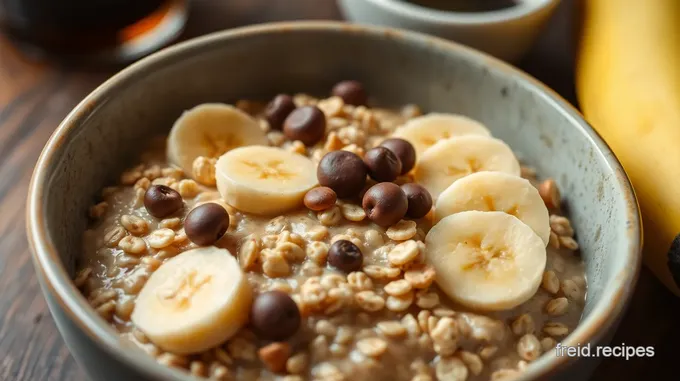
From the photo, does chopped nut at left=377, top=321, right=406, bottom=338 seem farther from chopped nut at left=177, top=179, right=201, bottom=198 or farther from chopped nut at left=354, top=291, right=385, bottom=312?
chopped nut at left=177, top=179, right=201, bottom=198

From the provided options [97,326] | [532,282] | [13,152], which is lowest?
[13,152]

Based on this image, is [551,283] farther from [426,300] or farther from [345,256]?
[345,256]

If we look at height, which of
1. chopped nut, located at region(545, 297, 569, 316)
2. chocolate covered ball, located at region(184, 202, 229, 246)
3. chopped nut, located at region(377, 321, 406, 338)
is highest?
chocolate covered ball, located at region(184, 202, 229, 246)

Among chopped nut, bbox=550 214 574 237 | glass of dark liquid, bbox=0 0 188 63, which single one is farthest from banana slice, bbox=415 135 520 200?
glass of dark liquid, bbox=0 0 188 63

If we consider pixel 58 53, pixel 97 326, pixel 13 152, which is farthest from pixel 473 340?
pixel 58 53

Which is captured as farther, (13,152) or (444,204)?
(13,152)

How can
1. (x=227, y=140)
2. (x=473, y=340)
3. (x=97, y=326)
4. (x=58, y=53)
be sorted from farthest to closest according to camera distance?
(x=58, y=53), (x=227, y=140), (x=473, y=340), (x=97, y=326)

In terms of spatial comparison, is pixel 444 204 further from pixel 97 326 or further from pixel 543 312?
pixel 97 326
